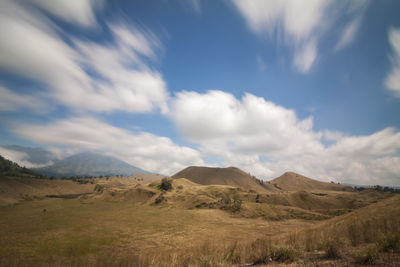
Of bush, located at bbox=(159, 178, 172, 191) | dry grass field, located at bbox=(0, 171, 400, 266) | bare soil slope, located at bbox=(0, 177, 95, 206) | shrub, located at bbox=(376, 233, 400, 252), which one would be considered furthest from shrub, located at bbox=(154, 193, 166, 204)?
shrub, located at bbox=(376, 233, 400, 252)

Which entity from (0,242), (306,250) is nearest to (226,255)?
(306,250)

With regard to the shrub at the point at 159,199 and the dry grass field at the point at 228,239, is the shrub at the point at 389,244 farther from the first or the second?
the shrub at the point at 159,199

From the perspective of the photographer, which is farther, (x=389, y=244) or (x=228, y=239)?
(x=228, y=239)

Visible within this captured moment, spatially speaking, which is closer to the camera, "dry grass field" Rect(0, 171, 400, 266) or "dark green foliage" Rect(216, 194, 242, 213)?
"dry grass field" Rect(0, 171, 400, 266)

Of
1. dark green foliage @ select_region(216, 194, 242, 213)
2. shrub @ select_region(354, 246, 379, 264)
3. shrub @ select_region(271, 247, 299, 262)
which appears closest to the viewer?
shrub @ select_region(354, 246, 379, 264)

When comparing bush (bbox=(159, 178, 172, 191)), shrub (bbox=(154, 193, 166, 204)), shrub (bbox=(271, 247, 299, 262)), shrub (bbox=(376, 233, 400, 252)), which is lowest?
shrub (bbox=(154, 193, 166, 204))

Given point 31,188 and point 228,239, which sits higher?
point 228,239

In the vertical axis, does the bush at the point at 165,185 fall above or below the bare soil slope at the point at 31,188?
above

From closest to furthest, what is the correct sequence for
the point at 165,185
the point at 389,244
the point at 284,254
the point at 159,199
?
1. the point at 389,244
2. the point at 284,254
3. the point at 159,199
4. the point at 165,185

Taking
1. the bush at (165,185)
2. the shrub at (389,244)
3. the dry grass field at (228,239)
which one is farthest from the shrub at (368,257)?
the bush at (165,185)

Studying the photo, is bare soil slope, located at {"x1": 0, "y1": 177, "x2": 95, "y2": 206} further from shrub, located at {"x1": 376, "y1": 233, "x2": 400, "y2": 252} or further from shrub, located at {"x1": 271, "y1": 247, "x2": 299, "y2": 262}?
shrub, located at {"x1": 376, "y1": 233, "x2": 400, "y2": 252}

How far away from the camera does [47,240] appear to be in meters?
26.5

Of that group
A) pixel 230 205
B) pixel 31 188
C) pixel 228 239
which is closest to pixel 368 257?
pixel 228 239

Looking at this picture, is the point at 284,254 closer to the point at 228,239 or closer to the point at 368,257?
the point at 368,257
